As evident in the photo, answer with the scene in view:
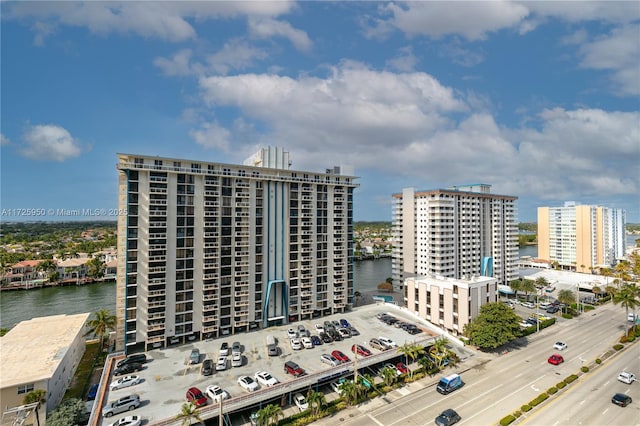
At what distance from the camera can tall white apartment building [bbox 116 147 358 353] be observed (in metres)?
40.4

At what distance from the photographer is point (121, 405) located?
28.1 meters

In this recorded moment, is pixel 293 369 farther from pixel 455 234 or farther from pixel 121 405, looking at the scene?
pixel 455 234

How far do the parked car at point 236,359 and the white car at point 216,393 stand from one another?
513 centimetres

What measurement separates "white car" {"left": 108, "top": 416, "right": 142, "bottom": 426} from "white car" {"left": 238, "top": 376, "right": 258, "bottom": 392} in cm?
897

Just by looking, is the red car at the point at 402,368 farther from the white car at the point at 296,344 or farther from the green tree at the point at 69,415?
the green tree at the point at 69,415

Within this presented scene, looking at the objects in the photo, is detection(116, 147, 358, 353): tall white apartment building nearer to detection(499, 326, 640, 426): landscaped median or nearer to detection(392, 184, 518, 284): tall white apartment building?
detection(392, 184, 518, 284): tall white apartment building

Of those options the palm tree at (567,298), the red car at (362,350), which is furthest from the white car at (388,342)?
the palm tree at (567,298)

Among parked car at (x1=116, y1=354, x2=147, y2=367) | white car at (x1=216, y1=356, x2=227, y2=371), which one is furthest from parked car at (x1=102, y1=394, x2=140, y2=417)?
white car at (x1=216, y1=356, x2=227, y2=371)

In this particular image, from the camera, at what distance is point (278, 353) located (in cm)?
3934

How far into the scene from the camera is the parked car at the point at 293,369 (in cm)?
3376

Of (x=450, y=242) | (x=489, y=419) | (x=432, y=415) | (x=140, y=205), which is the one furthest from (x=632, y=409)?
(x=140, y=205)

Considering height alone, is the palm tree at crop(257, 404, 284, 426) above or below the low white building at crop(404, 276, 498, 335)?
below

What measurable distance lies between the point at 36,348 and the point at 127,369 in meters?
10.8

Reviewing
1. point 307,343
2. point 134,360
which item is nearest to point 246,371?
point 307,343
